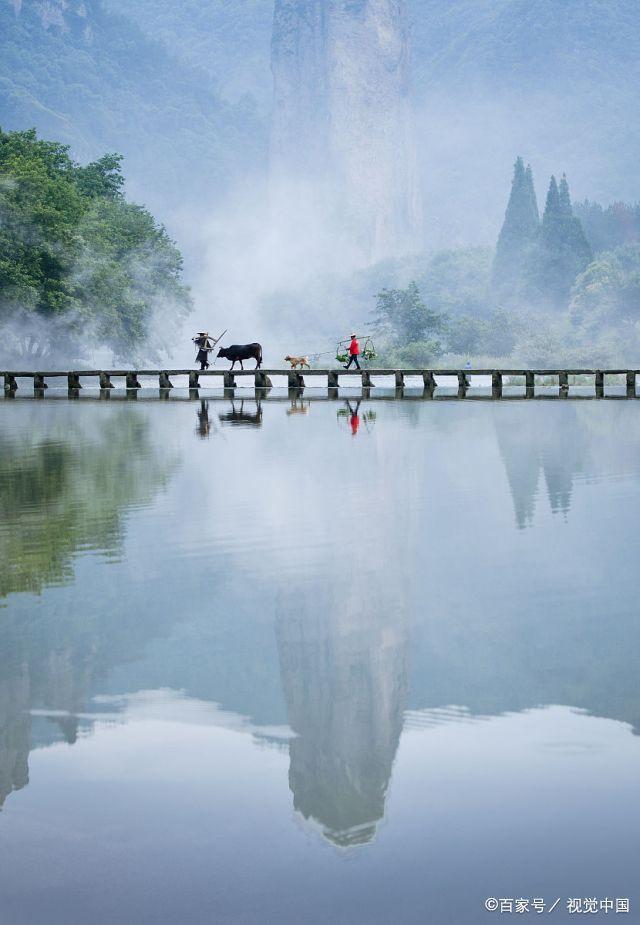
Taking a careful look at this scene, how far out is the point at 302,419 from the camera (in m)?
30.4

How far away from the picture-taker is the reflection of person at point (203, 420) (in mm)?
25250

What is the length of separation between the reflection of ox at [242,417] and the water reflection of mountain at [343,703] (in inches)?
808

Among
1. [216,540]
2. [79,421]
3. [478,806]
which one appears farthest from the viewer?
[79,421]

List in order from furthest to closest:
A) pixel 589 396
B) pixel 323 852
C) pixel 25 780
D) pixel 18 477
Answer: pixel 589 396 < pixel 18 477 < pixel 25 780 < pixel 323 852

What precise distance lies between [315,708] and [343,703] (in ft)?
0.48

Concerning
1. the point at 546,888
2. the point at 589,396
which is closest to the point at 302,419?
the point at 589,396

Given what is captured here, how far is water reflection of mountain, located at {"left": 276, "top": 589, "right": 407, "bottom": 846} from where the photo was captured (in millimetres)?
4480

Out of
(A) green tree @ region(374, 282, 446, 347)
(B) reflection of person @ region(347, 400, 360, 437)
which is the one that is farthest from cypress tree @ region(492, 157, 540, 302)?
(B) reflection of person @ region(347, 400, 360, 437)

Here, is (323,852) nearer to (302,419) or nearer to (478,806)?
(478,806)

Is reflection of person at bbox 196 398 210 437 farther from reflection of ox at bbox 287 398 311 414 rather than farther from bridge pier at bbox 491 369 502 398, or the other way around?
bridge pier at bbox 491 369 502 398

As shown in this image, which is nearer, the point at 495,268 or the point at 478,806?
the point at 478,806

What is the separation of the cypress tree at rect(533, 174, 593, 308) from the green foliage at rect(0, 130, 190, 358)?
84.4m

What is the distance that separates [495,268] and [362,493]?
154 metres

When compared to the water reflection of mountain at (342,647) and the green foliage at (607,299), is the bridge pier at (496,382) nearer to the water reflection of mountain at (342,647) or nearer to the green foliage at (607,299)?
the water reflection of mountain at (342,647)
